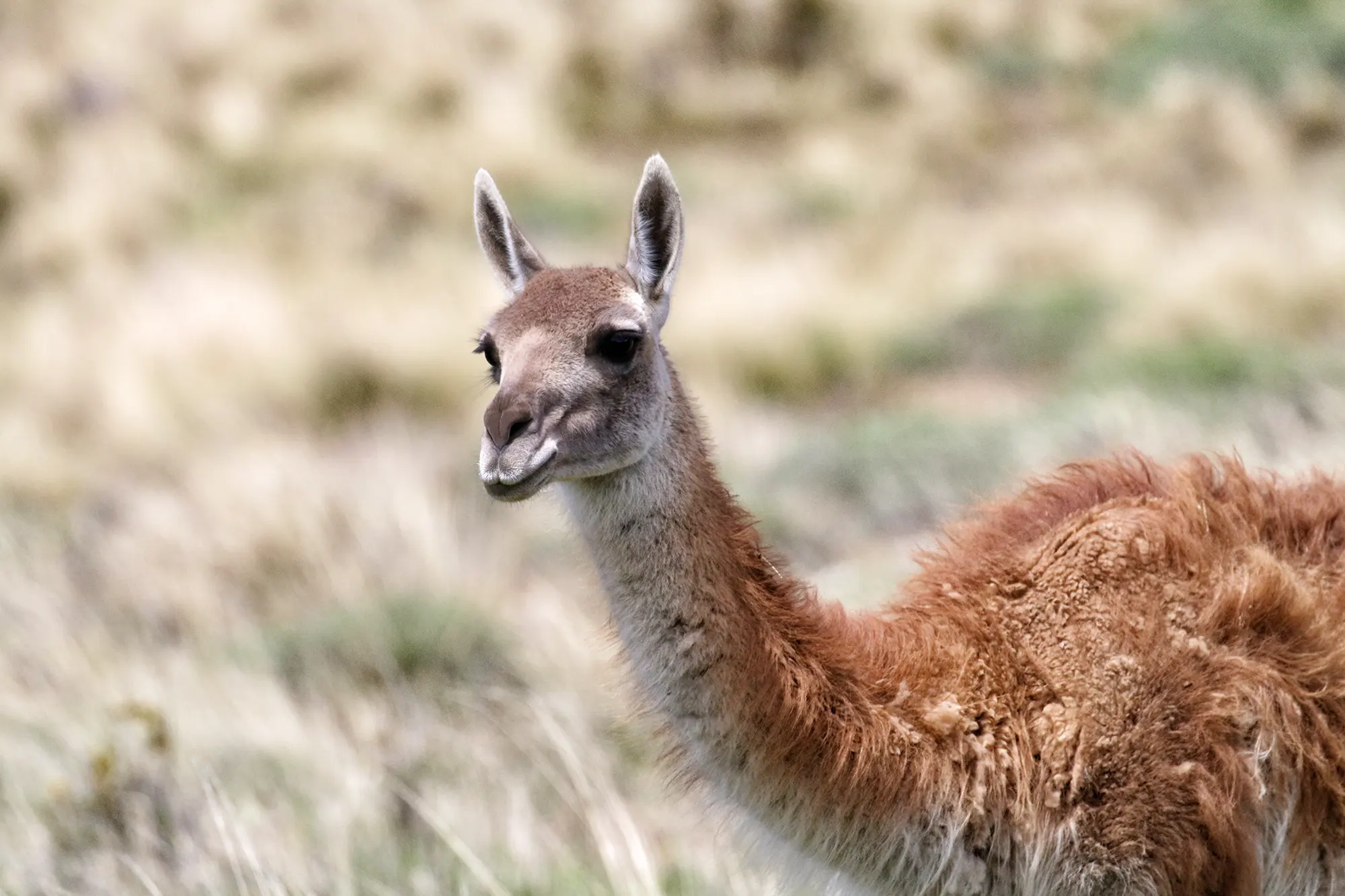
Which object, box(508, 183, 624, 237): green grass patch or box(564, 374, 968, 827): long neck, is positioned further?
box(508, 183, 624, 237): green grass patch

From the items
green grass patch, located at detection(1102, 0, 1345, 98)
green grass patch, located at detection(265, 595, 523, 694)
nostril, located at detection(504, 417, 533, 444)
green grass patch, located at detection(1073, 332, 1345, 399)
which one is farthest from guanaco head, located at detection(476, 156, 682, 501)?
green grass patch, located at detection(1102, 0, 1345, 98)

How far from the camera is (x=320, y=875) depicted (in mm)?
4551

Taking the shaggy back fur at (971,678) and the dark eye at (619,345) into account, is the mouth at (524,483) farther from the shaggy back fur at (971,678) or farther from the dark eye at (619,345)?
the dark eye at (619,345)

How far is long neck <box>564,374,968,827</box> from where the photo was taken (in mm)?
3059

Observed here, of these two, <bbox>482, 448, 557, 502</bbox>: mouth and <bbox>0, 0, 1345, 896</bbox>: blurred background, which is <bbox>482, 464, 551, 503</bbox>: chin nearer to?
<bbox>482, 448, 557, 502</bbox>: mouth

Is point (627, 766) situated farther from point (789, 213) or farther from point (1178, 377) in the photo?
point (789, 213)

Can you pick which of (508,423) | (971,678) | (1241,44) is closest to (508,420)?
(508,423)

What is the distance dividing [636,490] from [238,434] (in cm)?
806

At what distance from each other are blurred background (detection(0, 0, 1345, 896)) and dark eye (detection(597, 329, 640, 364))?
58 cm

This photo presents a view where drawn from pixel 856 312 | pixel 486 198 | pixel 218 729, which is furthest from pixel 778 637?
pixel 856 312

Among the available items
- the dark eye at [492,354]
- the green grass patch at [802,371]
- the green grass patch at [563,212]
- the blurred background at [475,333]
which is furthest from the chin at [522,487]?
the green grass patch at [563,212]

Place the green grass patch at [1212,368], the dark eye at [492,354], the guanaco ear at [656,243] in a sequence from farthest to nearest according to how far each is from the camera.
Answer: the green grass patch at [1212,368], the guanaco ear at [656,243], the dark eye at [492,354]

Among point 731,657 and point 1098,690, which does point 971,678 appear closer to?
point 1098,690

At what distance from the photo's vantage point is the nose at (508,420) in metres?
2.99
